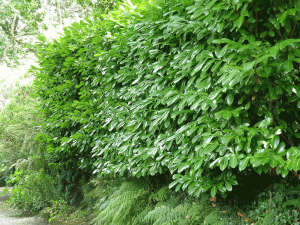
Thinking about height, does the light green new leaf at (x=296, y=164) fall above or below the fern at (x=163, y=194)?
above

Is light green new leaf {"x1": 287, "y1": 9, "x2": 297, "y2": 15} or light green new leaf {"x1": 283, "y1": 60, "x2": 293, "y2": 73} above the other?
light green new leaf {"x1": 287, "y1": 9, "x2": 297, "y2": 15}

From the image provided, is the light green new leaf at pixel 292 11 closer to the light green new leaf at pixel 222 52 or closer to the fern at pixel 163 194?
the light green new leaf at pixel 222 52

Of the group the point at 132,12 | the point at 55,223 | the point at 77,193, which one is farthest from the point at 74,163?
the point at 132,12

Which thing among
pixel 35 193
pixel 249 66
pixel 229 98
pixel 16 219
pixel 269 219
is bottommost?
pixel 16 219

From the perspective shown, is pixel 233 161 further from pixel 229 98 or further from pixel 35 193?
pixel 35 193

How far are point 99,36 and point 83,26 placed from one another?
80 centimetres

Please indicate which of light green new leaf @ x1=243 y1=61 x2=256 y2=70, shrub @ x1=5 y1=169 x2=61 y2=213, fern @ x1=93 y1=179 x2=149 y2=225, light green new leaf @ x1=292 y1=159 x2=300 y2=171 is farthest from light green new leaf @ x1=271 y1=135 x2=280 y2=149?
shrub @ x1=5 y1=169 x2=61 y2=213

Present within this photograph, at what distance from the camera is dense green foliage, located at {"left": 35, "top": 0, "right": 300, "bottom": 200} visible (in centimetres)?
185

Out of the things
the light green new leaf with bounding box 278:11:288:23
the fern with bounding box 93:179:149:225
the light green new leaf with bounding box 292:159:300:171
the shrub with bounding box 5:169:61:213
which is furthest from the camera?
the shrub with bounding box 5:169:61:213

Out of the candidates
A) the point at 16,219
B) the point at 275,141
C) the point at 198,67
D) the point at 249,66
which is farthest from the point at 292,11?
the point at 16,219

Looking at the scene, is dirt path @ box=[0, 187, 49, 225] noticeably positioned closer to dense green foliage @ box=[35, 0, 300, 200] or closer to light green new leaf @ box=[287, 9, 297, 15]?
dense green foliage @ box=[35, 0, 300, 200]

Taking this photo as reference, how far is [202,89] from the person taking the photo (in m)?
2.22

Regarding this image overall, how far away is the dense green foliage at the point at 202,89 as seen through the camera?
1853mm

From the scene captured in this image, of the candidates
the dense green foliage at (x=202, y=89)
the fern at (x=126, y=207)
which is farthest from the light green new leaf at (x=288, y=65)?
the fern at (x=126, y=207)
